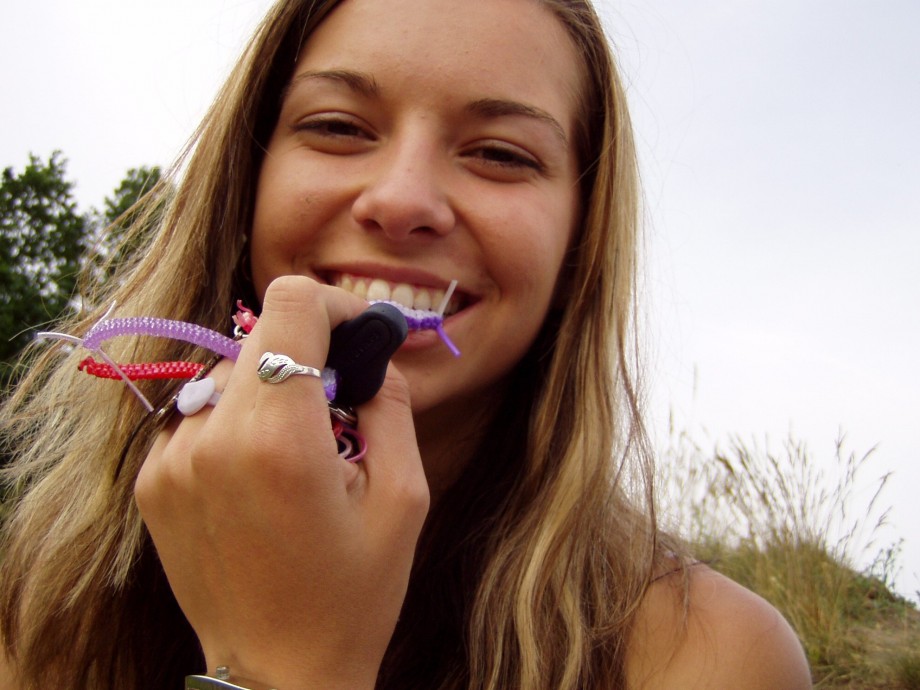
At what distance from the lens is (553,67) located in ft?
7.29

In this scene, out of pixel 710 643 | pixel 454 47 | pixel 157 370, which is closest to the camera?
pixel 157 370

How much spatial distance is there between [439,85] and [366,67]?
21 centimetres

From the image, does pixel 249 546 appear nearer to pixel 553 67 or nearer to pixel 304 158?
pixel 304 158

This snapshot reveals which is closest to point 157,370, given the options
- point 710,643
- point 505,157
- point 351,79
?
point 351,79

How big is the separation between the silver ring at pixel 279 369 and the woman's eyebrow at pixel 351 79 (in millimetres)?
998

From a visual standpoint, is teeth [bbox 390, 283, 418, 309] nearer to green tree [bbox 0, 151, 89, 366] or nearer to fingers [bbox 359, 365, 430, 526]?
fingers [bbox 359, 365, 430, 526]

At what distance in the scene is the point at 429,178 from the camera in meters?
1.97

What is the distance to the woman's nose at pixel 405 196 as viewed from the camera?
75.1 inches

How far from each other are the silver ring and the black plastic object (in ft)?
0.43

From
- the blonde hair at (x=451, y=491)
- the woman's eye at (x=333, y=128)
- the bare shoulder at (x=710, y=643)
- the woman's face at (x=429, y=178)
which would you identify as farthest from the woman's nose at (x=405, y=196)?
the bare shoulder at (x=710, y=643)

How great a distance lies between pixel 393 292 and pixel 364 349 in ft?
2.13

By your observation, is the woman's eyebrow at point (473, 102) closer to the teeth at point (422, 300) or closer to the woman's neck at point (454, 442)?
the teeth at point (422, 300)

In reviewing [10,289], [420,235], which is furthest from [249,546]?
[10,289]

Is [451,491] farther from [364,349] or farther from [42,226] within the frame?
[42,226]
